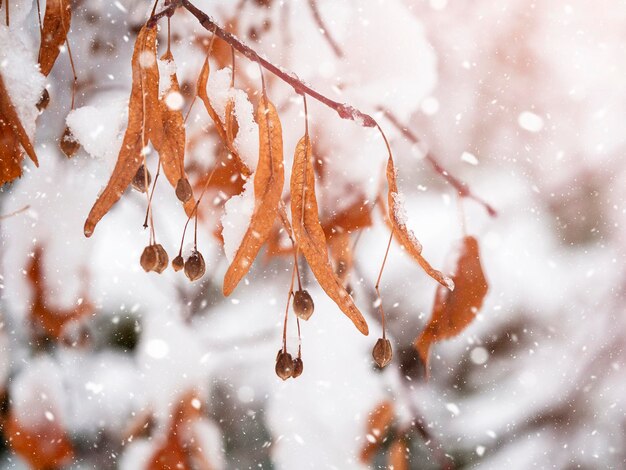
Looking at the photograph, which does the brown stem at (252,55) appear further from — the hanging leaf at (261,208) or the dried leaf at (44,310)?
the dried leaf at (44,310)

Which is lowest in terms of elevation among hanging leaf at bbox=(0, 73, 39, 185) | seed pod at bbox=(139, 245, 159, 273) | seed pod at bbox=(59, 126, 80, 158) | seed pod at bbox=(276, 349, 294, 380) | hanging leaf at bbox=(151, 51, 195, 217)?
seed pod at bbox=(276, 349, 294, 380)

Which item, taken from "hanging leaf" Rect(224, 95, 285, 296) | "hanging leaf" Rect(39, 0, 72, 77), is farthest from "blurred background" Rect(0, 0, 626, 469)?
"hanging leaf" Rect(224, 95, 285, 296)

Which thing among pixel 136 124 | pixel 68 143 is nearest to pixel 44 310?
pixel 68 143

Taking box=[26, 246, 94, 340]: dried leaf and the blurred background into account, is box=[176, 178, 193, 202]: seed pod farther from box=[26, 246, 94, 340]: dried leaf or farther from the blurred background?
box=[26, 246, 94, 340]: dried leaf

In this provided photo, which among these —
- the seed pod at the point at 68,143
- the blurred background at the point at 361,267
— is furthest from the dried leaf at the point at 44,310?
the seed pod at the point at 68,143

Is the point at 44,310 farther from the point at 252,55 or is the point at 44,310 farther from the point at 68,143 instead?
the point at 252,55

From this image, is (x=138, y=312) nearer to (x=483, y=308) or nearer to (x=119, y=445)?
(x=119, y=445)

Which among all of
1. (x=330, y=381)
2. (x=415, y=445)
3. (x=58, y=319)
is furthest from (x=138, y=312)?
(x=415, y=445)
